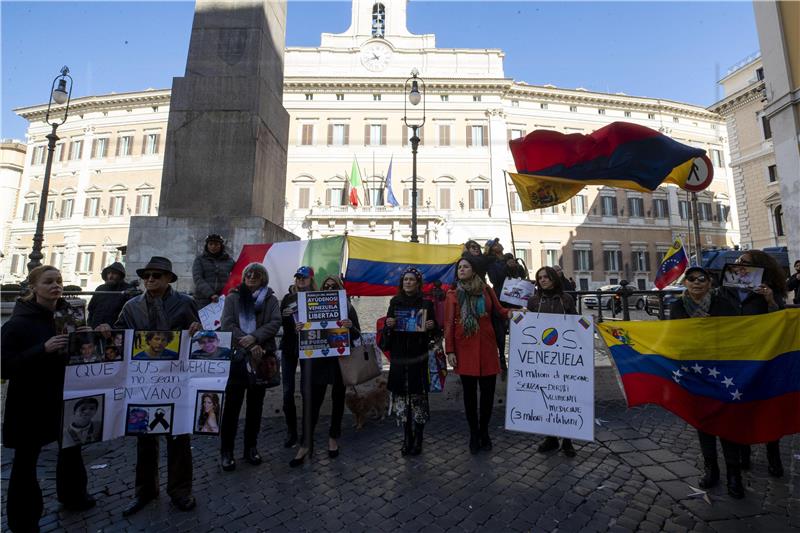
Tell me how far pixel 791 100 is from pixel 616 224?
3091 cm

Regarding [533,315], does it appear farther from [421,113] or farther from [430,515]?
[421,113]

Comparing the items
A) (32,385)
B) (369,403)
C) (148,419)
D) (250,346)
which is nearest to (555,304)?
(369,403)

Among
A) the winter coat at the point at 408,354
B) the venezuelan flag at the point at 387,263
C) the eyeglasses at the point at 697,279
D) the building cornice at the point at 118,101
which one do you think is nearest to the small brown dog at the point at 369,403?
the winter coat at the point at 408,354

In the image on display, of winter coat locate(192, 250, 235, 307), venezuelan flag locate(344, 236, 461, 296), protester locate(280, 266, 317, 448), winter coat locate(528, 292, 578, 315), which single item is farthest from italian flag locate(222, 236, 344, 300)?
winter coat locate(528, 292, 578, 315)

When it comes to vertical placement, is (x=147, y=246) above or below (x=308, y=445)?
above

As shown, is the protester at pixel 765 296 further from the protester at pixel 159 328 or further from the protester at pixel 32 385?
the protester at pixel 32 385

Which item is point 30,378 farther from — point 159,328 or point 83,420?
point 159,328

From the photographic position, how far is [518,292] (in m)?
5.05

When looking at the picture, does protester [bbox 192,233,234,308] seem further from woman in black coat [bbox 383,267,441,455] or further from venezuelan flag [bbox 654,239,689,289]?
venezuelan flag [bbox 654,239,689,289]

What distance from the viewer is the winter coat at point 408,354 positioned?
A: 397 centimetres

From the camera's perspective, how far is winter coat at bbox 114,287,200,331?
→ 3.05 m

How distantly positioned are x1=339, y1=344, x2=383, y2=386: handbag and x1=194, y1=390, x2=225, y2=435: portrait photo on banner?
128cm

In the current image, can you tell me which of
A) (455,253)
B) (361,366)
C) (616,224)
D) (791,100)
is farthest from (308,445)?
(616,224)

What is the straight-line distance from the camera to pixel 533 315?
12.4ft
